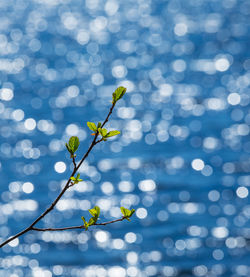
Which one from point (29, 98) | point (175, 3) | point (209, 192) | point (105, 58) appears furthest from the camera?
point (175, 3)

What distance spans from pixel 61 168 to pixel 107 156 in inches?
51.0

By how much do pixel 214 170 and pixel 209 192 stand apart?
90 cm

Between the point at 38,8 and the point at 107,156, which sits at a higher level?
the point at 38,8

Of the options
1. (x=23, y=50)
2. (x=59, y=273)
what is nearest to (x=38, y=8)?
(x=23, y=50)

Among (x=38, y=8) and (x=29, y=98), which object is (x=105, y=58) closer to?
(x=29, y=98)

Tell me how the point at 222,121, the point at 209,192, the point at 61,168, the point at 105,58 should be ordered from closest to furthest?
the point at 209,192
the point at 61,168
the point at 222,121
the point at 105,58

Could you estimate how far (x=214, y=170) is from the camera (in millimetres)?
13461

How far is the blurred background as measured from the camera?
1125 centimetres

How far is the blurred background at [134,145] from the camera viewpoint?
1125cm

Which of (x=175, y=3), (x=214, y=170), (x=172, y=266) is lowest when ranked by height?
(x=172, y=266)

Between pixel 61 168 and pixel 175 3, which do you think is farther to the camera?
pixel 175 3

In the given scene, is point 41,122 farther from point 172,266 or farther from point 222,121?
point 172,266

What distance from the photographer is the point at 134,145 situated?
1499 centimetres

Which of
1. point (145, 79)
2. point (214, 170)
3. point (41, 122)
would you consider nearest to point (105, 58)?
point (145, 79)
